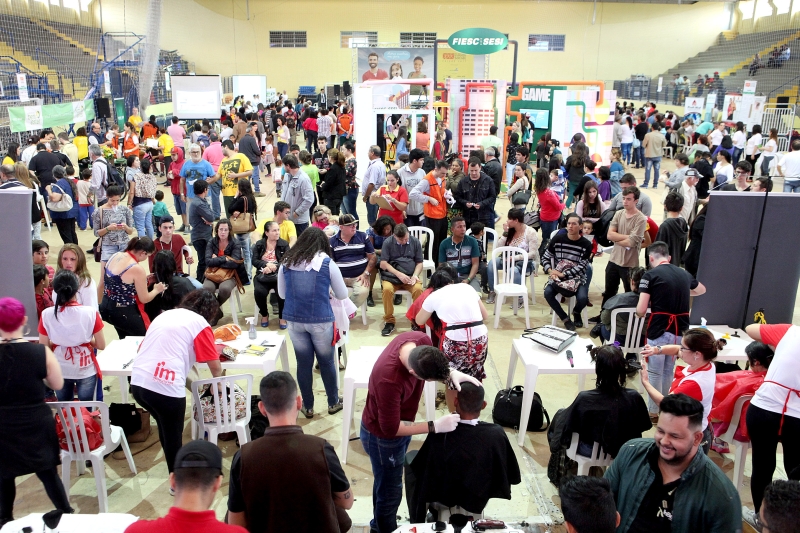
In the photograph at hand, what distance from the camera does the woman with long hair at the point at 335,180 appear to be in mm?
8289

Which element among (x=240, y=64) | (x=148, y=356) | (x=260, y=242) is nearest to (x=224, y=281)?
(x=260, y=242)

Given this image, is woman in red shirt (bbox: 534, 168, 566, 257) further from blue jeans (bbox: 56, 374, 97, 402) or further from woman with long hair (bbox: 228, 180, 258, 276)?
blue jeans (bbox: 56, 374, 97, 402)

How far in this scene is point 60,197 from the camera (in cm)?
735

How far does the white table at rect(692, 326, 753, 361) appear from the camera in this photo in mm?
4250

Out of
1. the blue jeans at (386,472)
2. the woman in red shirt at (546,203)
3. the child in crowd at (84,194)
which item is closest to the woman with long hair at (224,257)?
the child in crowd at (84,194)

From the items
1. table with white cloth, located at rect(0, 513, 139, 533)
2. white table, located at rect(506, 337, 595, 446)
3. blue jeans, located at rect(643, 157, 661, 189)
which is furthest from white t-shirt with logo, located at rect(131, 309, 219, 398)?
blue jeans, located at rect(643, 157, 661, 189)

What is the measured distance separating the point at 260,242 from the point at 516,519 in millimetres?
3713

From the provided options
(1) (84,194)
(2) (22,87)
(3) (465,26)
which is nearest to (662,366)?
(1) (84,194)

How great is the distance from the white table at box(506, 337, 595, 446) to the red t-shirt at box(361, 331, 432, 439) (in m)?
1.41

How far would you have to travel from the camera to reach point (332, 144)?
16.8 metres

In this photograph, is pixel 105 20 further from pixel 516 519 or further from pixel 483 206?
pixel 516 519

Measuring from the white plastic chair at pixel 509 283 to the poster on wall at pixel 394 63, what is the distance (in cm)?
1232

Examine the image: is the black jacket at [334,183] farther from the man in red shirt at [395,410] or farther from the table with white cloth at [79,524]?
the table with white cloth at [79,524]

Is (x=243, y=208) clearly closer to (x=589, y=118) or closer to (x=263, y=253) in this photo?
(x=263, y=253)
